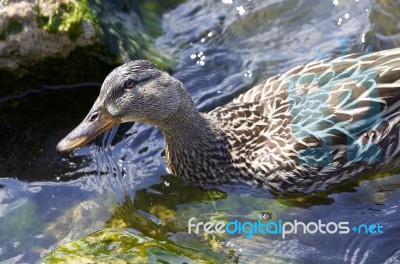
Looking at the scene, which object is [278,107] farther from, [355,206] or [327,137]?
[355,206]

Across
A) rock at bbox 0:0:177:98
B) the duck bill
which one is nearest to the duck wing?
the duck bill

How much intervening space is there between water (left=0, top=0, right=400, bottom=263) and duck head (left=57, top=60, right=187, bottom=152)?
2.56ft

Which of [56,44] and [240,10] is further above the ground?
[240,10]

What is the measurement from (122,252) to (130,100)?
1.66 metres

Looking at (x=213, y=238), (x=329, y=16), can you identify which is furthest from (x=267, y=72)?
(x=213, y=238)

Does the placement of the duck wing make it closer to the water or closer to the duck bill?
the water

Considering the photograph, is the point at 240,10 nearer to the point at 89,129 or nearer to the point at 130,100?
the point at 130,100

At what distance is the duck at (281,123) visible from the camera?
24.3 ft

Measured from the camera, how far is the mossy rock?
21.2 feet

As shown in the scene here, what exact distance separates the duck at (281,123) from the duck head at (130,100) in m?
0.01

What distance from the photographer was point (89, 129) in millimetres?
7348

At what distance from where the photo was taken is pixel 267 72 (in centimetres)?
945

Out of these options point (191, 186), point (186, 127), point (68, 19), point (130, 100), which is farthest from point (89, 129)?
point (68, 19)

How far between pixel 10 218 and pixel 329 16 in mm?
5240
